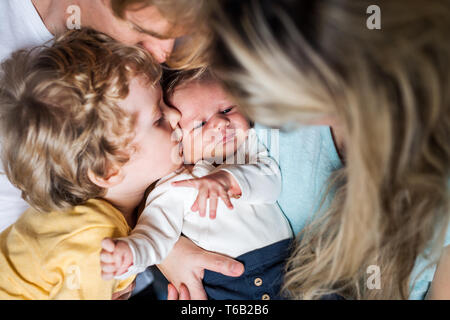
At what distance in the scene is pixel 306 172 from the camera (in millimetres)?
844

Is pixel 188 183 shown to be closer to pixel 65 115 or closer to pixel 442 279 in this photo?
pixel 65 115

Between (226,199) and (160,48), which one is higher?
(160,48)

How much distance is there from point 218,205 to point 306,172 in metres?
0.22

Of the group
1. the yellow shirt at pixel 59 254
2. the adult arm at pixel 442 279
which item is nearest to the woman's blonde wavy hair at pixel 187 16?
the yellow shirt at pixel 59 254

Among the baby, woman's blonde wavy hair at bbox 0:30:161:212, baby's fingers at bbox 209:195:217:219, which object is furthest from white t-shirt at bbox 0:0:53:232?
baby's fingers at bbox 209:195:217:219

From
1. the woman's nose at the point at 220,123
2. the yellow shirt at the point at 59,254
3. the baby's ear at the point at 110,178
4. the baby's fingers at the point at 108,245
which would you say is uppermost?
the woman's nose at the point at 220,123

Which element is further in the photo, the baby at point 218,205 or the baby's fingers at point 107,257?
the baby at point 218,205

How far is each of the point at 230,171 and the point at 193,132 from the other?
0.13 metres

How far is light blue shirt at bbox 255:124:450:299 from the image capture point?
79cm

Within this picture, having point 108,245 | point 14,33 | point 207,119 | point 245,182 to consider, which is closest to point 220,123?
point 207,119

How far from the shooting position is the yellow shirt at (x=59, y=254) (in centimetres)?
72

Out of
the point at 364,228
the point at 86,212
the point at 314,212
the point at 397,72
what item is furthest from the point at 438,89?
the point at 86,212

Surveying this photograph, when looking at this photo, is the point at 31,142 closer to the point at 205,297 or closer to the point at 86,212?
the point at 86,212

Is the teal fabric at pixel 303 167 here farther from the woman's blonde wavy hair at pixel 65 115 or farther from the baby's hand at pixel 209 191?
the woman's blonde wavy hair at pixel 65 115
